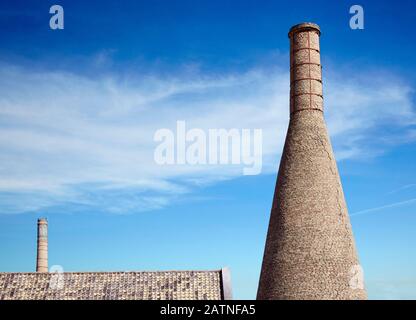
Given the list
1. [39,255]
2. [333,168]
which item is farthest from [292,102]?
[39,255]

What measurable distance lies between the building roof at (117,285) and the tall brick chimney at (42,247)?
7550mm

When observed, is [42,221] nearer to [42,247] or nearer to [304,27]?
[42,247]

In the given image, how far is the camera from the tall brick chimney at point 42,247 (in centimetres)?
2797

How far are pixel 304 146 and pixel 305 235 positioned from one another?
2.96 m

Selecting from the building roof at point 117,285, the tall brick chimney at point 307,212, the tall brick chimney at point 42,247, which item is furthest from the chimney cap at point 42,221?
the tall brick chimney at point 307,212

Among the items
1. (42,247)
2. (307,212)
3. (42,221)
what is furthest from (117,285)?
(42,221)

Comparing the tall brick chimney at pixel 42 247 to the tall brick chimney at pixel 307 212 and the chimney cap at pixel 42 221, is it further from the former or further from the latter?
the tall brick chimney at pixel 307 212

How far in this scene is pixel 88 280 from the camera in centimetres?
2017

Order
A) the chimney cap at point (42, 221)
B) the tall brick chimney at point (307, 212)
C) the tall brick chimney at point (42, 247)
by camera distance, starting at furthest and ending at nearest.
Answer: the chimney cap at point (42, 221)
the tall brick chimney at point (42, 247)
the tall brick chimney at point (307, 212)

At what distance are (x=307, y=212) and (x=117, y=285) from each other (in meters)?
7.46

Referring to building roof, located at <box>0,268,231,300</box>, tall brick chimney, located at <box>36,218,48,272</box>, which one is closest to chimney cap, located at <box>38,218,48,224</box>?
tall brick chimney, located at <box>36,218,48,272</box>
